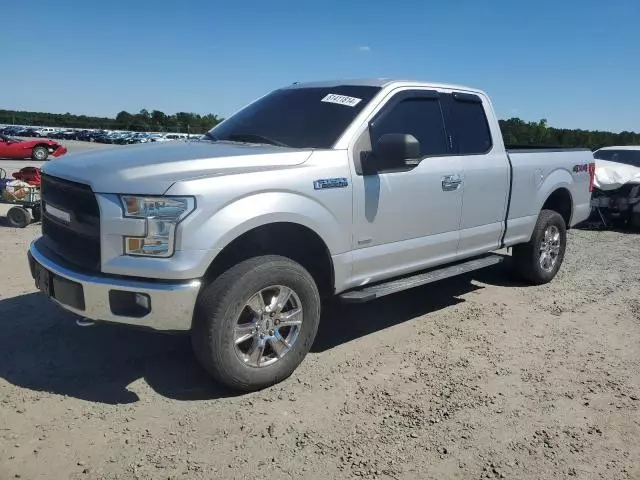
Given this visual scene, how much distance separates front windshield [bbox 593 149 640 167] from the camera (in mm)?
13078

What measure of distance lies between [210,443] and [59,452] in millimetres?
767

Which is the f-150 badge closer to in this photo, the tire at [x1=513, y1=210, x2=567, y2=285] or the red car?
the tire at [x1=513, y1=210, x2=567, y2=285]

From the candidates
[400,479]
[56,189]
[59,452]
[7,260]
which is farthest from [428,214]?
[7,260]

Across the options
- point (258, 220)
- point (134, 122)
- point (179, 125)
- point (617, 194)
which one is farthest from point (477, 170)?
point (134, 122)

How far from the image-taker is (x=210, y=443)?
3037 millimetres

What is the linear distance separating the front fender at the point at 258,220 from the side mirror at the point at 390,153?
521mm

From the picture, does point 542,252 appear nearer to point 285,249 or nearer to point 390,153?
point 390,153

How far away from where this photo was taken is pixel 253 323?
3.60 metres

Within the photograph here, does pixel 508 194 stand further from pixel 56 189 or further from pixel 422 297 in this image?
pixel 56 189

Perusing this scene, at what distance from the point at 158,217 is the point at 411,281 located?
2177mm

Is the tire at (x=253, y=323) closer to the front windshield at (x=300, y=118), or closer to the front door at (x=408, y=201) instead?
the front door at (x=408, y=201)

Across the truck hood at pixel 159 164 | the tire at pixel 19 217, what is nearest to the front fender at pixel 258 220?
the truck hood at pixel 159 164

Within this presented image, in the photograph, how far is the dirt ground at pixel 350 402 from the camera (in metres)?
2.91

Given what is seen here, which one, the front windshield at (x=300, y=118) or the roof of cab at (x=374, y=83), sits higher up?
the roof of cab at (x=374, y=83)
